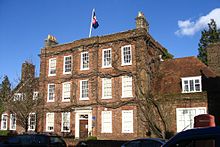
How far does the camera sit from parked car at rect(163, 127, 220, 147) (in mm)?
4652

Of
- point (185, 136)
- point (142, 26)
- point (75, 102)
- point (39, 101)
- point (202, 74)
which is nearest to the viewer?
point (185, 136)

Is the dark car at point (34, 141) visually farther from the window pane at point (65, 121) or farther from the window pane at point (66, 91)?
the window pane at point (66, 91)

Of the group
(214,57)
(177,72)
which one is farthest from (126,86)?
(214,57)

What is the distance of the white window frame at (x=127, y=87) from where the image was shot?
29731 millimetres

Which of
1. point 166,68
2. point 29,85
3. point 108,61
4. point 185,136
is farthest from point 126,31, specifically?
point 185,136

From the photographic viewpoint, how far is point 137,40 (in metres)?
30.2

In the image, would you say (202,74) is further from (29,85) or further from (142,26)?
(29,85)

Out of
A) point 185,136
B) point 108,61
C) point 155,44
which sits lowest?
point 185,136

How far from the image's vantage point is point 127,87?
98.6 ft

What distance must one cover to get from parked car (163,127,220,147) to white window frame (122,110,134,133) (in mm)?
24081

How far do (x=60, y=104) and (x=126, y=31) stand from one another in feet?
37.4

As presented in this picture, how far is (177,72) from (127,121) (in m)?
7.46

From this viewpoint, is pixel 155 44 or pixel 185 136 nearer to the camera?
pixel 185 136

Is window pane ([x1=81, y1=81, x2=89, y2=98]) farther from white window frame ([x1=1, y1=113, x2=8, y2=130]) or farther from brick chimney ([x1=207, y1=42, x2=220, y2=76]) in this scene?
white window frame ([x1=1, y1=113, x2=8, y2=130])
